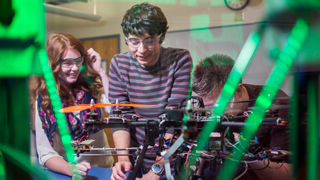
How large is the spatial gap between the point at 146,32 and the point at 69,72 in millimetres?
339

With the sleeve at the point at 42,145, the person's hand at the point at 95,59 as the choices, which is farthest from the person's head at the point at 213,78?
the sleeve at the point at 42,145

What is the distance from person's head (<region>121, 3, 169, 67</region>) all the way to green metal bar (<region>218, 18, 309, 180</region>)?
0.37m

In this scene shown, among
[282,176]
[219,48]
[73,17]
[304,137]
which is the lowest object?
[282,176]

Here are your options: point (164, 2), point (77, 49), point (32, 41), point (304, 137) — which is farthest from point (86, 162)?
point (304, 137)

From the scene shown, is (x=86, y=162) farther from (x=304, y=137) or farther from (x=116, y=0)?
(x=304, y=137)

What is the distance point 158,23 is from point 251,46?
314 millimetres

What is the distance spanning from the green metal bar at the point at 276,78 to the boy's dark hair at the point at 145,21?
0.38 m

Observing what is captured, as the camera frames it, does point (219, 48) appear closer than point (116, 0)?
Yes

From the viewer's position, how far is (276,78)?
758 mm

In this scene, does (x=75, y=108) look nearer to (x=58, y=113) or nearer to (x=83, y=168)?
(x=58, y=113)

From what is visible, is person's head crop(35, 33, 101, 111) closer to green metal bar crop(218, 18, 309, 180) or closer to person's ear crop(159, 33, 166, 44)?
person's ear crop(159, 33, 166, 44)

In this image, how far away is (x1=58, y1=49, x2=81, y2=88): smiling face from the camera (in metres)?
0.91

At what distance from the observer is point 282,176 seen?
777 mm

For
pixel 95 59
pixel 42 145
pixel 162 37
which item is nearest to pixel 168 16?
pixel 162 37
